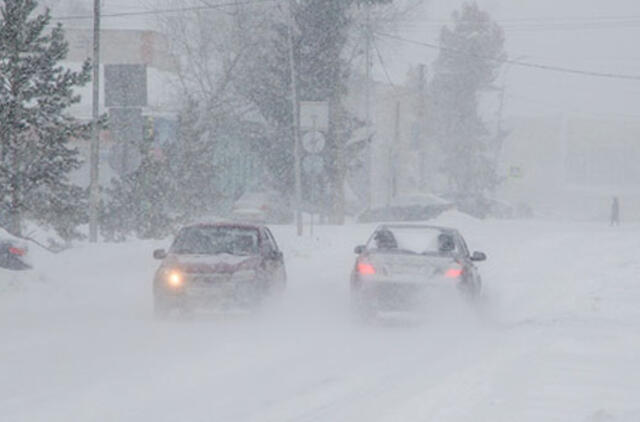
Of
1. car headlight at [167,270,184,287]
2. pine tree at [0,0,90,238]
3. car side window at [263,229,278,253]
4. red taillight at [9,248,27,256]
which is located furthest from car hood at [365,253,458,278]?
pine tree at [0,0,90,238]

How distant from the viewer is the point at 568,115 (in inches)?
5595

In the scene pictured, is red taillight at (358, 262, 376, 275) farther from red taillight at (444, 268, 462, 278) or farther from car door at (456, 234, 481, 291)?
car door at (456, 234, 481, 291)

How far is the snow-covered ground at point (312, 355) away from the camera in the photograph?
28.7 feet

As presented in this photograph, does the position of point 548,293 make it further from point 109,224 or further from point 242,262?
point 109,224

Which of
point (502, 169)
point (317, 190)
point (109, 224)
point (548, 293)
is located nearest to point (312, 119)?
point (109, 224)

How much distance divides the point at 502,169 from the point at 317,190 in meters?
74.7

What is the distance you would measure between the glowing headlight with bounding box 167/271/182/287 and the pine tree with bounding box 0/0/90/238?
4438 millimetres

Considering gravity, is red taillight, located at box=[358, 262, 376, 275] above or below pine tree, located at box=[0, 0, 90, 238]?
below

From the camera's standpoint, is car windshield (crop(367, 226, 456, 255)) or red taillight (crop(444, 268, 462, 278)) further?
car windshield (crop(367, 226, 456, 255))

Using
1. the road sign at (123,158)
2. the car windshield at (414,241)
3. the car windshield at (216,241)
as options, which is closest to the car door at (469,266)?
the car windshield at (414,241)

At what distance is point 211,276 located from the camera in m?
15.7

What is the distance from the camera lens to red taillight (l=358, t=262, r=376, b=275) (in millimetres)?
15492

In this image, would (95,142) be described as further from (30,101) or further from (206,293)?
(206,293)

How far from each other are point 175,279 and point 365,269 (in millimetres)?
2723
